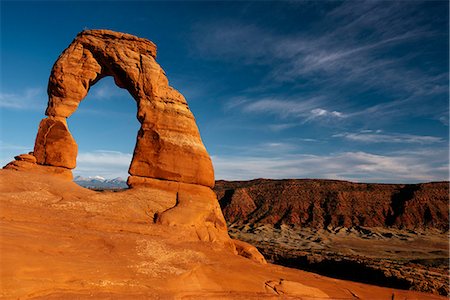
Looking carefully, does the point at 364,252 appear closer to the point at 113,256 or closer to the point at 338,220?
the point at 338,220

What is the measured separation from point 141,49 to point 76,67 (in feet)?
10.9

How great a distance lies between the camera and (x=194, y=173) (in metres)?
15.4

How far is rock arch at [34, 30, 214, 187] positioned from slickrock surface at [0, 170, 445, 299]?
1.96 meters

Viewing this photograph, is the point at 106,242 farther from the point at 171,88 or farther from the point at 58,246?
the point at 171,88

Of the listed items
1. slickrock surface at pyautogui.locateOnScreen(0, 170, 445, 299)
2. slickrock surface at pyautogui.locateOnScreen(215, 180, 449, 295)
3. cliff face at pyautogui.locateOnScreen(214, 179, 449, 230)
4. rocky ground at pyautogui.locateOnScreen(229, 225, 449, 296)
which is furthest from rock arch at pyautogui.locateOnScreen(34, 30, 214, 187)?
cliff face at pyautogui.locateOnScreen(214, 179, 449, 230)

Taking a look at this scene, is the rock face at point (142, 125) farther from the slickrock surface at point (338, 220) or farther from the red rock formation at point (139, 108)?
the slickrock surface at point (338, 220)

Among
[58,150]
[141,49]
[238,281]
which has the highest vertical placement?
[141,49]

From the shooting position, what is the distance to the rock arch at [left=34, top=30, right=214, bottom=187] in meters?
15.1

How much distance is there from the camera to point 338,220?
64.1 meters

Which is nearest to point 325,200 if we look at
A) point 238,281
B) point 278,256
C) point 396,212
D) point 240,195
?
point 396,212

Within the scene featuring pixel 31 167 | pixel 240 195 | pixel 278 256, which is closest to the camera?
pixel 31 167

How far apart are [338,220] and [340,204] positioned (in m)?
4.35

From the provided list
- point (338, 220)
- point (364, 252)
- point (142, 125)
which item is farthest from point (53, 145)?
point (338, 220)

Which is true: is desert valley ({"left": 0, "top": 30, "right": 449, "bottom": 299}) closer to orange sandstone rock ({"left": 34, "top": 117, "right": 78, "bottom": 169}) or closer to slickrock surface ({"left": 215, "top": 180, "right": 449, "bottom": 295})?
orange sandstone rock ({"left": 34, "top": 117, "right": 78, "bottom": 169})
